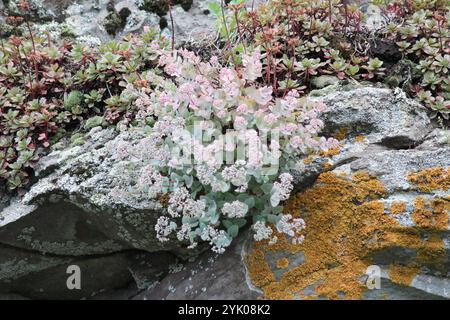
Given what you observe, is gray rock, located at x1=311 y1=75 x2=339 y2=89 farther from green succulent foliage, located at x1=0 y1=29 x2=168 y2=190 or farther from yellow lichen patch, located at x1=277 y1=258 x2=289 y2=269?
yellow lichen patch, located at x1=277 y1=258 x2=289 y2=269

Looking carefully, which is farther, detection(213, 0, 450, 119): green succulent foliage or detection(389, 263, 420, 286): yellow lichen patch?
detection(213, 0, 450, 119): green succulent foliage

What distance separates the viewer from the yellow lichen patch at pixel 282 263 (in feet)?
9.48

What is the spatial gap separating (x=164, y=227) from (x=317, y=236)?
2.88 feet

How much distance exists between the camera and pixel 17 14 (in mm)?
4859

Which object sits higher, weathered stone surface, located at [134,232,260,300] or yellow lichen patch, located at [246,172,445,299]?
yellow lichen patch, located at [246,172,445,299]

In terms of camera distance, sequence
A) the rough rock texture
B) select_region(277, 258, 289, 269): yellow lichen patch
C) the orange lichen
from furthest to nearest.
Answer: the rough rock texture
the orange lichen
select_region(277, 258, 289, 269): yellow lichen patch

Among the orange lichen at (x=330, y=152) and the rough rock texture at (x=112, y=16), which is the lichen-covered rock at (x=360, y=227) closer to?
the orange lichen at (x=330, y=152)

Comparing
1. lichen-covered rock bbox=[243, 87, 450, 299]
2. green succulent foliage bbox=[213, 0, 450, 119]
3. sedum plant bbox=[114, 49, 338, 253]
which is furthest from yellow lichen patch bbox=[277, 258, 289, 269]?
green succulent foliage bbox=[213, 0, 450, 119]

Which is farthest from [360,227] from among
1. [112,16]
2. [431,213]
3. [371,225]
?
[112,16]

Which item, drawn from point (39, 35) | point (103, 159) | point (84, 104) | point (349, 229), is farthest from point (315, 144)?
point (39, 35)

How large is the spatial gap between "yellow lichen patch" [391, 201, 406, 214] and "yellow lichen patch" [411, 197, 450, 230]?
55 mm

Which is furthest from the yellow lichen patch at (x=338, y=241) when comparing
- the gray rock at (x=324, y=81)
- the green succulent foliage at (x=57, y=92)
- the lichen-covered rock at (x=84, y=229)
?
the green succulent foliage at (x=57, y=92)

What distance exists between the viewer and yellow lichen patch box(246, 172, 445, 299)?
2734 millimetres

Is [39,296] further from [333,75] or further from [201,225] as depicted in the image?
[333,75]
